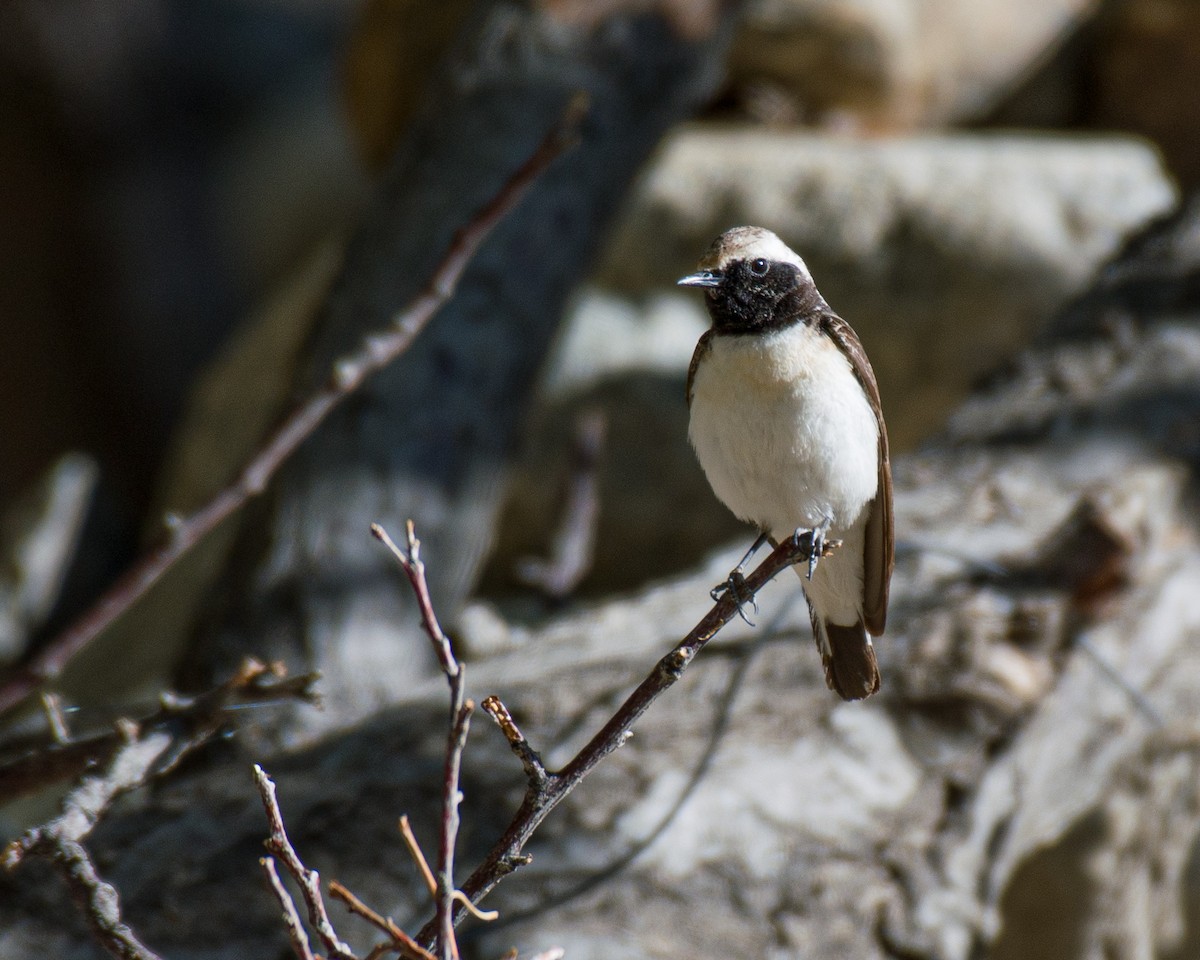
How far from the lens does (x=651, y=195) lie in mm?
6031

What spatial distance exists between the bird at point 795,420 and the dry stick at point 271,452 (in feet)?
1.15

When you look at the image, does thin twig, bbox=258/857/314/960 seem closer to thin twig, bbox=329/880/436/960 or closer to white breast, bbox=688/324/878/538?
thin twig, bbox=329/880/436/960

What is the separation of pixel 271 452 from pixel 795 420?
2.71ft

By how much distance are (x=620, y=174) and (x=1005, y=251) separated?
242 cm

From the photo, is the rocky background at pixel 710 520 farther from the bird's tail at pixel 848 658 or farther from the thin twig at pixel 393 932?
the thin twig at pixel 393 932

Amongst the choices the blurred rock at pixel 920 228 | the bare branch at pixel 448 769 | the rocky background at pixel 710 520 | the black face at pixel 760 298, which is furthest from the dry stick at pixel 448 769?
the blurred rock at pixel 920 228

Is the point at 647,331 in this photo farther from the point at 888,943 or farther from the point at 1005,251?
the point at 888,943

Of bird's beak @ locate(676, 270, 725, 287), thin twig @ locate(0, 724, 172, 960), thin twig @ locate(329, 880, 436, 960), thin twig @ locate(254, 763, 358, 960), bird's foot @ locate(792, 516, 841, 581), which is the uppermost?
bird's beak @ locate(676, 270, 725, 287)

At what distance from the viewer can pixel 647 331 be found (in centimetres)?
609

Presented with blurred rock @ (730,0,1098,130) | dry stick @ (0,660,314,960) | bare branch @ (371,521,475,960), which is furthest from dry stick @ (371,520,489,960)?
blurred rock @ (730,0,1098,130)

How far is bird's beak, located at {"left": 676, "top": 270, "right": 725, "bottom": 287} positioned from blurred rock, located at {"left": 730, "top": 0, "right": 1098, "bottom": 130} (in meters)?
4.61

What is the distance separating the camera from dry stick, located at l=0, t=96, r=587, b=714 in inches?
73.9

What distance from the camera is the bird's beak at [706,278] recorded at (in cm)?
188

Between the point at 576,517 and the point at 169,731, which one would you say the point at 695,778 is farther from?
the point at 576,517
